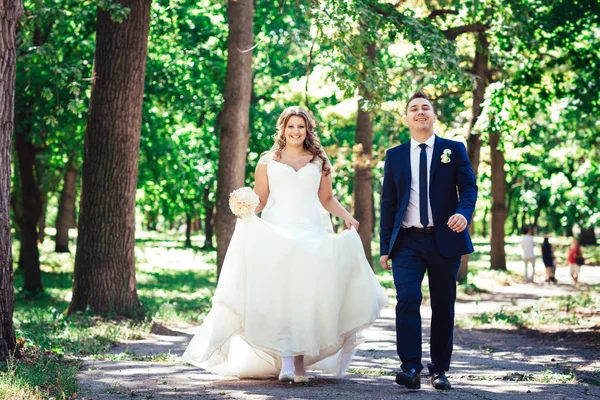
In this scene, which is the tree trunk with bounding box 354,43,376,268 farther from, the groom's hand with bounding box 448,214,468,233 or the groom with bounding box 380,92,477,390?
the groom's hand with bounding box 448,214,468,233

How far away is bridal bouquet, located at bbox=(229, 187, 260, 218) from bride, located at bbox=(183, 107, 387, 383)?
0.26 ft

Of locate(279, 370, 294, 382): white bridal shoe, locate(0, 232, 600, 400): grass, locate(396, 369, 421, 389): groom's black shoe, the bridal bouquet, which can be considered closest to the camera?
locate(396, 369, 421, 389): groom's black shoe

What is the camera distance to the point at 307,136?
25.3 feet

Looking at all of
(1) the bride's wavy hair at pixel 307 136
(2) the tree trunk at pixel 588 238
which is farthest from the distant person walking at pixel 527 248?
(2) the tree trunk at pixel 588 238

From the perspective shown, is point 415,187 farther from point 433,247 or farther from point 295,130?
point 295,130

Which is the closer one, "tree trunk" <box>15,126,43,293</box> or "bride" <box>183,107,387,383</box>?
"bride" <box>183,107,387,383</box>

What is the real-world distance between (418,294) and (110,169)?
667 cm

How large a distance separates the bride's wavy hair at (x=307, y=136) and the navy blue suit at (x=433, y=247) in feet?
3.55

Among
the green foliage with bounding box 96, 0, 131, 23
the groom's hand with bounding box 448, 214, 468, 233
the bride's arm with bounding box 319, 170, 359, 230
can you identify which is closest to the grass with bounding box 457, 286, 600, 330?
the bride's arm with bounding box 319, 170, 359, 230

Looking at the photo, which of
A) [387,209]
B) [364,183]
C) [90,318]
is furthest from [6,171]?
[364,183]

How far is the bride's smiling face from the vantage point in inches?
297

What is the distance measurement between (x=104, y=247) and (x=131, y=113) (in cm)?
204

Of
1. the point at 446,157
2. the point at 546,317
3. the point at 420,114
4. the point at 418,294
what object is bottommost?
the point at 546,317

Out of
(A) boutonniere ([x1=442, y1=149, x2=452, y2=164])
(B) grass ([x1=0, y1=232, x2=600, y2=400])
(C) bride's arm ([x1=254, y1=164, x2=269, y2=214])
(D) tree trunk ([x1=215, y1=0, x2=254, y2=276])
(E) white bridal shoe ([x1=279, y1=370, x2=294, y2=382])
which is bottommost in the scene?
(B) grass ([x1=0, y1=232, x2=600, y2=400])
